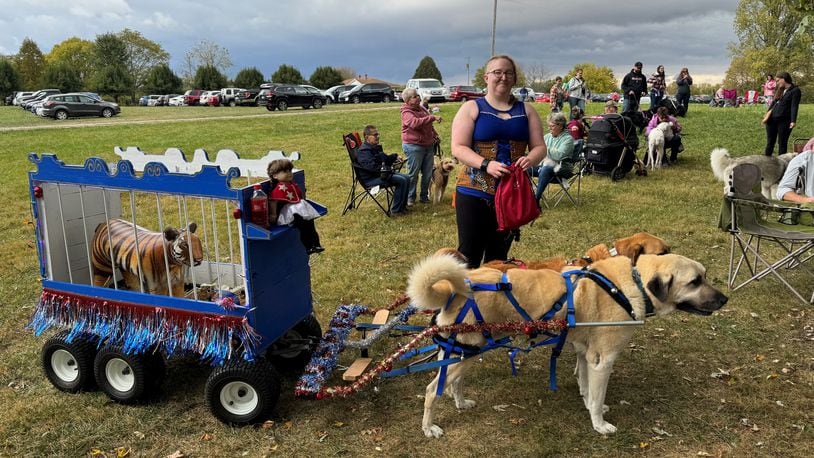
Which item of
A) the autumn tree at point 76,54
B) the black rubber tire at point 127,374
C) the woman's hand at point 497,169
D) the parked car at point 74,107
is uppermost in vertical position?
the autumn tree at point 76,54

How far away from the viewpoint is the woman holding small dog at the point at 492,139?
3.68m

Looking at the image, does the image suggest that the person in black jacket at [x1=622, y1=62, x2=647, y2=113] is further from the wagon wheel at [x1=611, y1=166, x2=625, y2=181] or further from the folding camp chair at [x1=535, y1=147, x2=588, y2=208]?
the folding camp chair at [x1=535, y1=147, x2=588, y2=208]

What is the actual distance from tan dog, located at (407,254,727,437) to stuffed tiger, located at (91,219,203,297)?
1753 mm

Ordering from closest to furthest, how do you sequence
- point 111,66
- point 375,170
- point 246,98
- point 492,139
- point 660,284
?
point 660,284 → point 492,139 → point 375,170 → point 246,98 → point 111,66

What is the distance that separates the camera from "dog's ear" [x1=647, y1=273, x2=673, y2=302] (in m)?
3.16

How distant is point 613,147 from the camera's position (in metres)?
11.3

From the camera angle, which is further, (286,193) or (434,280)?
(286,193)

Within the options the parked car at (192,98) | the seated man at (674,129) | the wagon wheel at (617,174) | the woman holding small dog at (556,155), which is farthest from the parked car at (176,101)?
the woman holding small dog at (556,155)

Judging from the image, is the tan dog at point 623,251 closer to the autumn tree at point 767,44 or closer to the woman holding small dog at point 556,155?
the woman holding small dog at point 556,155

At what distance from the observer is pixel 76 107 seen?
3098cm

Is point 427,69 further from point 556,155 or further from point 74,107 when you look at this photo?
point 556,155

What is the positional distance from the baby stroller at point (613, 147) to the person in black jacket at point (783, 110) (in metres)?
3.17

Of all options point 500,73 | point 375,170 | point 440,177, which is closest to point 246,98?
point 440,177

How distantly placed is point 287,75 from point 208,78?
26.0 ft
